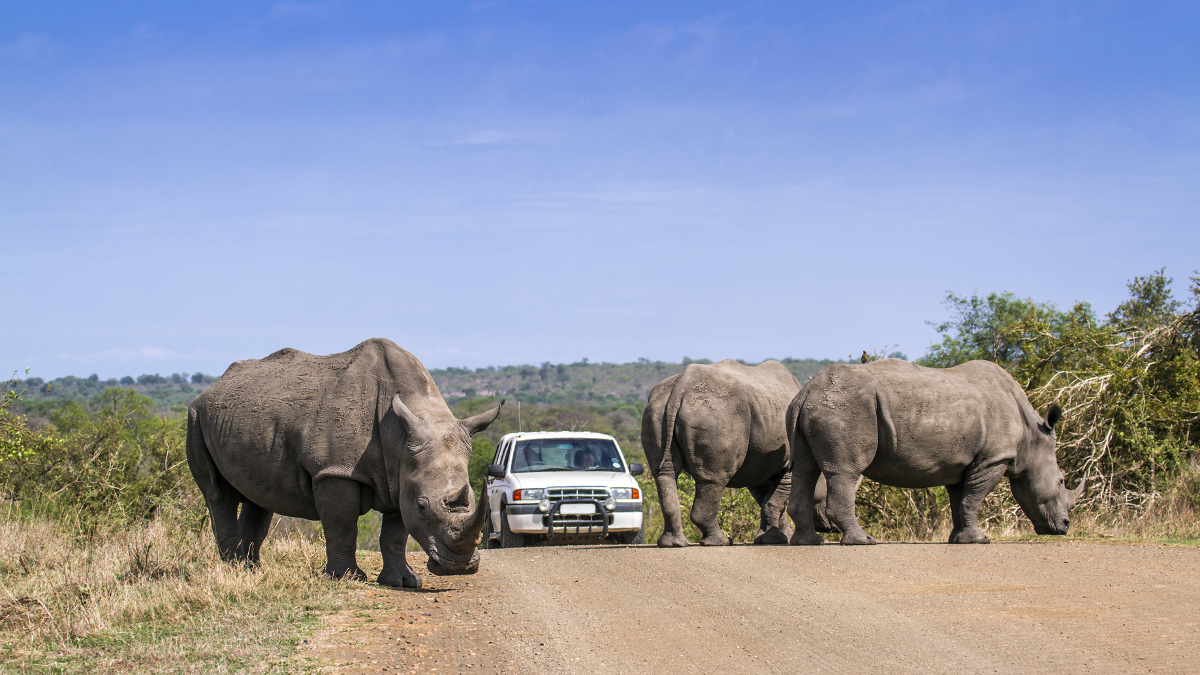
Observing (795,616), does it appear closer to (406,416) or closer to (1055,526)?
(406,416)

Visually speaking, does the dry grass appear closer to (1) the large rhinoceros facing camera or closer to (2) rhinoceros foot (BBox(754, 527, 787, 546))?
(1) the large rhinoceros facing camera

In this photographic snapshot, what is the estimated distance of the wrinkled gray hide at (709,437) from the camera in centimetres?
1414

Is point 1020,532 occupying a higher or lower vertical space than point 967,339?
lower

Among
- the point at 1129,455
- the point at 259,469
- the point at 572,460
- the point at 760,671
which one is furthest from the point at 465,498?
the point at 1129,455

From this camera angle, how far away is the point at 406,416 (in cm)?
891

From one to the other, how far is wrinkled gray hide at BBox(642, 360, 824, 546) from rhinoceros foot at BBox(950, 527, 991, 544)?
228cm

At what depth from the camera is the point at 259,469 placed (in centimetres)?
992

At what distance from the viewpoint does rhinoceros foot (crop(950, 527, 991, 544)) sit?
13.3 meters

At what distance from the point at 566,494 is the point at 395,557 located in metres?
4.95

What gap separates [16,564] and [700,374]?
8.20 metres

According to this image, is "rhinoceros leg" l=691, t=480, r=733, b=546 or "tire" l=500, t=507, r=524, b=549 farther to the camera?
"tire" l=500, t=507, r=524, b=549

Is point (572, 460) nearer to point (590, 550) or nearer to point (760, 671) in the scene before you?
point (590, 550)

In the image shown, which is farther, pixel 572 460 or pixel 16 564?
pixel 572 460

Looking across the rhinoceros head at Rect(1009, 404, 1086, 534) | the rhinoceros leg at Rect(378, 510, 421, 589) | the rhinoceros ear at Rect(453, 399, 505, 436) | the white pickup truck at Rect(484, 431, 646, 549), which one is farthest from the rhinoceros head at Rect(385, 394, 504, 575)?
the rhinoceros head at Rect(1009, 404, 1086, 534)
